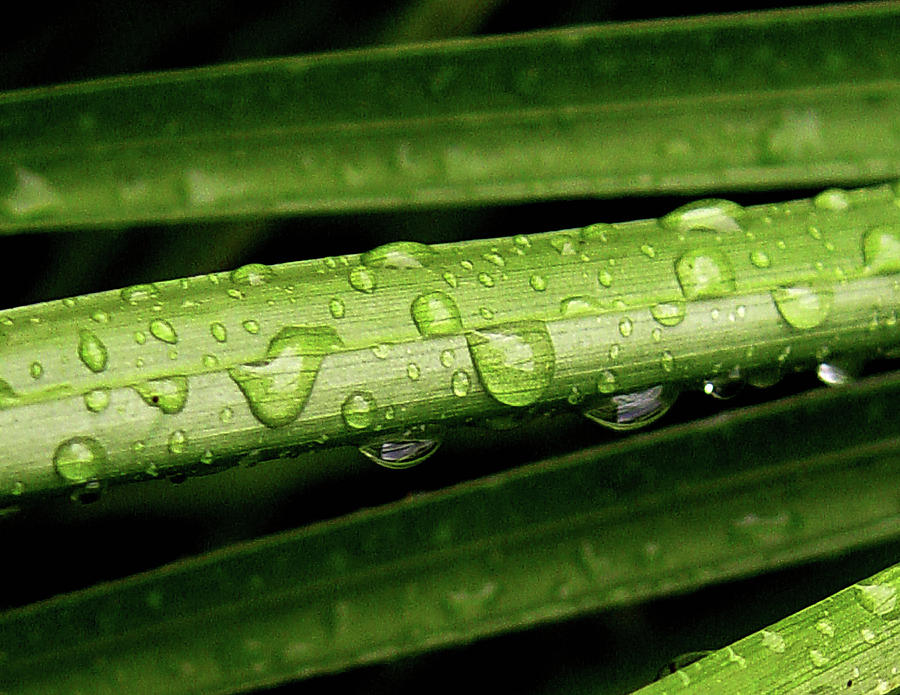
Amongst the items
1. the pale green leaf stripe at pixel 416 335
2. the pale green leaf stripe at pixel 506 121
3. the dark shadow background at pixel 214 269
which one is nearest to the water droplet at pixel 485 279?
the pale green leaf stripe at pixel 416 335

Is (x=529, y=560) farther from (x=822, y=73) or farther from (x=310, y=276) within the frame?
(x=822, y=73)

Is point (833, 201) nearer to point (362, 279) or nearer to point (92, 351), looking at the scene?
point (362, 279)

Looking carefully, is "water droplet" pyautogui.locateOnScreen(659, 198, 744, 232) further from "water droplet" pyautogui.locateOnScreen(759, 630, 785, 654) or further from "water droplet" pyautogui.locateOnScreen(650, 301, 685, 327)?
"water droplet" pyautogui.locateOnScreen(759, 630, 785, 654)

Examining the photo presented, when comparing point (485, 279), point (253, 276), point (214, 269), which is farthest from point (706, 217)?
point (214, 269)

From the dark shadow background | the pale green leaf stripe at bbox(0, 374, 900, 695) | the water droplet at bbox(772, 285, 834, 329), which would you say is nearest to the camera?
the water droplet at bbox(772, 285, 834, 329)

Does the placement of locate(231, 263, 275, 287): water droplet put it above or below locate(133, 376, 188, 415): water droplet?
above

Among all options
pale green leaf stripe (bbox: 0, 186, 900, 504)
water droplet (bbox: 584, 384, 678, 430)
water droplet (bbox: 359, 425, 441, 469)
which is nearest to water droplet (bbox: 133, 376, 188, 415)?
pale green leaf stripe (bbox: 0, 186, 900, 504)

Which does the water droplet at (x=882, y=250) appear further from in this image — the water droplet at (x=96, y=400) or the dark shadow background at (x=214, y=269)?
the dark shadow background at (x=214, y=269)

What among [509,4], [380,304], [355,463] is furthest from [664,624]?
[509,4]
